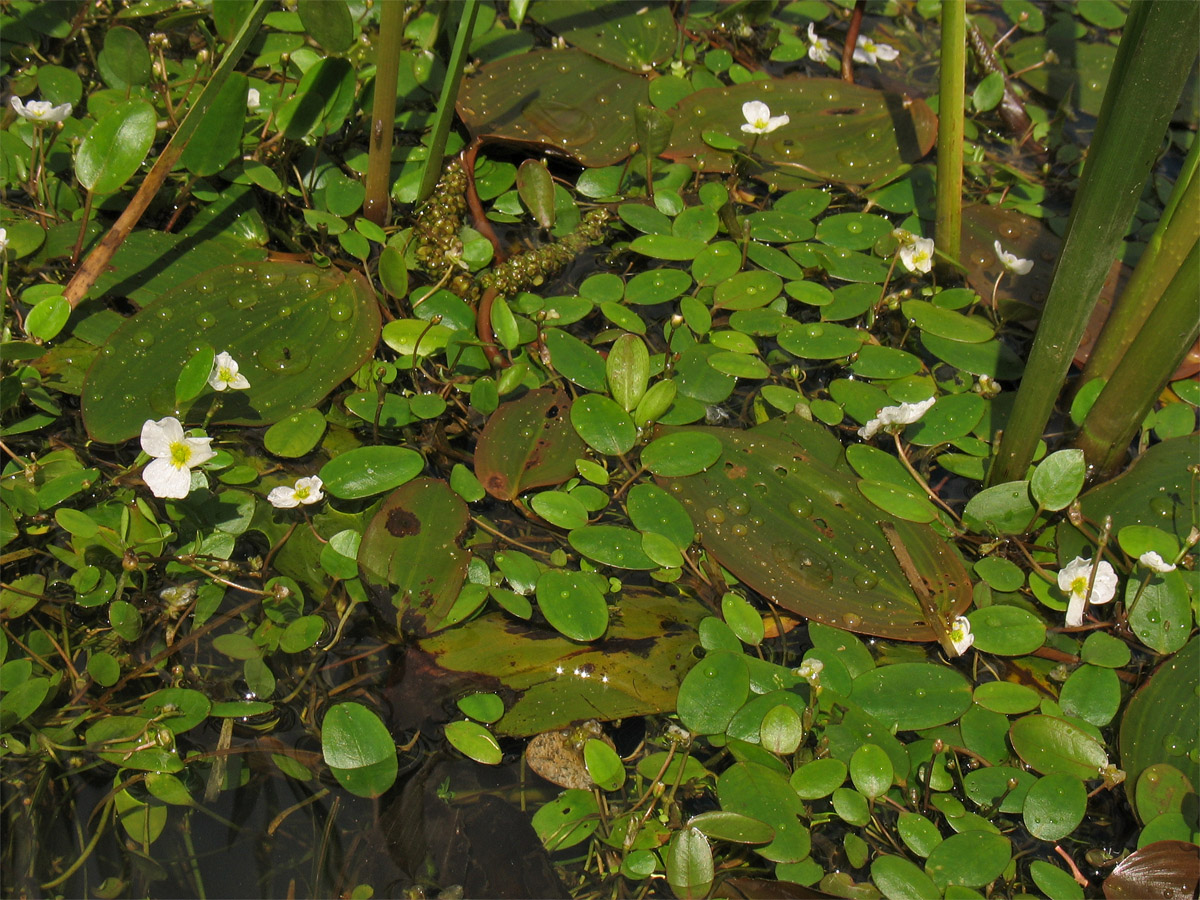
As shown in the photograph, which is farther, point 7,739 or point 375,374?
point 375,374

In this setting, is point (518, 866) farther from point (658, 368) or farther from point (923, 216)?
point (923, 216)

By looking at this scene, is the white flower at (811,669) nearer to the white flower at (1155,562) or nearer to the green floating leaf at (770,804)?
the green floating leaf at (770,804)

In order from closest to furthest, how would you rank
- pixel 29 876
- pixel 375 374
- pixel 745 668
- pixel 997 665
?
pixel 29 876, pixel 745 668, pixel 997 665, pixel 375 374

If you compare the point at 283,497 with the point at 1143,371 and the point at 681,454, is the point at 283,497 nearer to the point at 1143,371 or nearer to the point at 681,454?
the point at 681,454

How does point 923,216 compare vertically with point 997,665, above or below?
above

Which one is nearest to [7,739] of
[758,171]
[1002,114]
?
[758,171]

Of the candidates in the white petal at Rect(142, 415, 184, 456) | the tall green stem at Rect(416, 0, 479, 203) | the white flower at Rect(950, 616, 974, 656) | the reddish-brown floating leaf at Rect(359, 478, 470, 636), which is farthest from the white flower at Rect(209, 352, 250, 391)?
the white flower at Rect(950, 616, 974, 656)

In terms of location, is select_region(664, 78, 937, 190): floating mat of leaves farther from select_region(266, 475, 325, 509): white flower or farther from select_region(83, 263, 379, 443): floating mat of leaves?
select_region(266, 475, 325, 509): white flower

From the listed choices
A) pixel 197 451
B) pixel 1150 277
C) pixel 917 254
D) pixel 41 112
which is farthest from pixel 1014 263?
pixel 41 112
